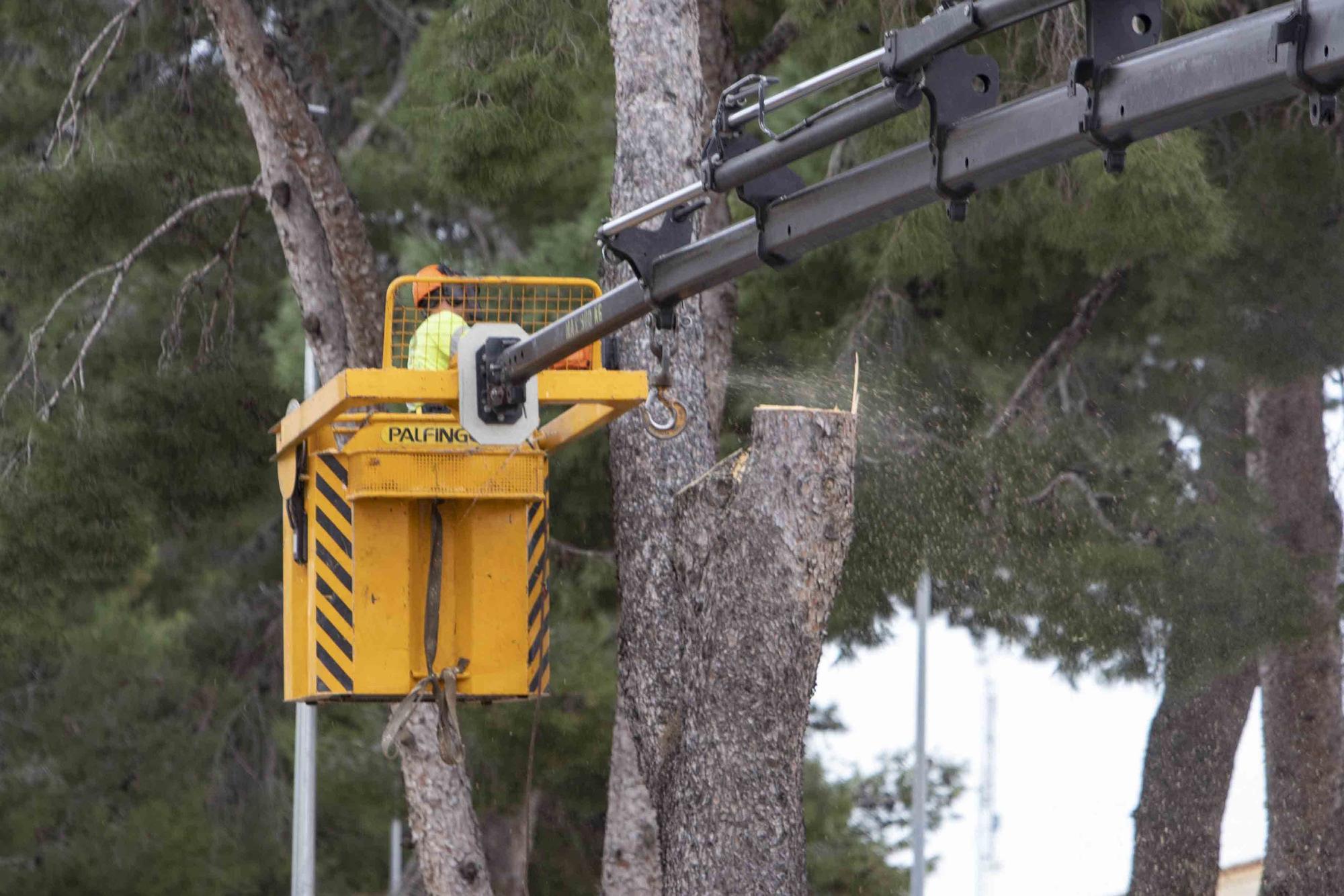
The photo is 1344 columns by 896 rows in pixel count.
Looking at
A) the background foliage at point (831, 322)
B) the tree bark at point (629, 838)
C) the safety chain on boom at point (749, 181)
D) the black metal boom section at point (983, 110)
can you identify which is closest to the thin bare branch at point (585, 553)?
the background foliage at point (831, 322)

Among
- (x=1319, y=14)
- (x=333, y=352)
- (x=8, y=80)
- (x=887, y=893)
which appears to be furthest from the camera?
(x=887, y=893)

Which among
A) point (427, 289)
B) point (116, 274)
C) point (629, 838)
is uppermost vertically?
point (116, 274)

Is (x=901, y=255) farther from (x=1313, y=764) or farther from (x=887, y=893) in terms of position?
(x=887, y=893)

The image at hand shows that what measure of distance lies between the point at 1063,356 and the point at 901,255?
2741 mm

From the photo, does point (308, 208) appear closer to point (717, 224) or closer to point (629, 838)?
point (717, 224)

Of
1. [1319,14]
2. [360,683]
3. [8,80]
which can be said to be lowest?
[360,683]

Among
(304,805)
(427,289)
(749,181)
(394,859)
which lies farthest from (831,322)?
(394,859)

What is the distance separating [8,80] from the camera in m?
15.5

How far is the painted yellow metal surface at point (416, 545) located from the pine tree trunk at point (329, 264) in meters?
3.03

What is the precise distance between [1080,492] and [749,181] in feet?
23.0

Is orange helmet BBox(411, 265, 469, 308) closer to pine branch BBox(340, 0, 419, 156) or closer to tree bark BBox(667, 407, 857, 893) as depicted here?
tree bark BBox(667, 407, 857, 893)

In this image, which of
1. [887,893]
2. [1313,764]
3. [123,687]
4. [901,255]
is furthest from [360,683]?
[123,687]

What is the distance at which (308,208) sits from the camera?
10109 millimetres

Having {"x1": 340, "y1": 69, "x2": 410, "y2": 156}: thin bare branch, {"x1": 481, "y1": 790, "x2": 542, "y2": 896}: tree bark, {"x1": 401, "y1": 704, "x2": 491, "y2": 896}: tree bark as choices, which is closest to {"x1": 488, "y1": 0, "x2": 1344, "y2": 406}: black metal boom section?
{"x1": 401, "y1": 704, "x2": 491, "y2": 896}: tree bark
